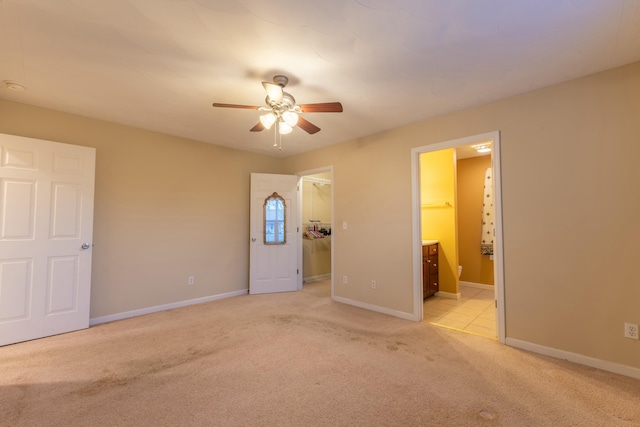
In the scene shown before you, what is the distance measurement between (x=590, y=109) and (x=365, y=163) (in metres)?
2.34

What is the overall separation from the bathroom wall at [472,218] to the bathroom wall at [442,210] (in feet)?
3.16

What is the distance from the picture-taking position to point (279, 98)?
7.35 ft

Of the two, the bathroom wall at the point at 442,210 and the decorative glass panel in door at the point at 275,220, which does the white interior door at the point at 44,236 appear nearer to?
the decorative glass panel in door at the point at 275,220

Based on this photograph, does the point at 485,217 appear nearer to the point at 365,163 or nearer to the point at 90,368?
the point at 365,163

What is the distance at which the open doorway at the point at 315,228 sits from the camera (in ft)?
18.6

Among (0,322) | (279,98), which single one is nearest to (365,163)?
(279,98)

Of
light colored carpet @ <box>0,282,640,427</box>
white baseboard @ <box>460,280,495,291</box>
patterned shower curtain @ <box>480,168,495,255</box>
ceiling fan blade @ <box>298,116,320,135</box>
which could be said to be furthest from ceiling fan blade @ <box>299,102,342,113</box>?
white baseboard @ <box>460,280,495,291</box>

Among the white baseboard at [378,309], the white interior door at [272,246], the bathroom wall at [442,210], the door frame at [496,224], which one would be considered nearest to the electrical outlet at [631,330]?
the door frame at [496,224]

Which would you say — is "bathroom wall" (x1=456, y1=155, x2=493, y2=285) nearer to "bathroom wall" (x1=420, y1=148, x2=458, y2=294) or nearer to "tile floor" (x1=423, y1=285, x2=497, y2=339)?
"tile floor" (x1=423, y1=285, x2=497, y2=339)

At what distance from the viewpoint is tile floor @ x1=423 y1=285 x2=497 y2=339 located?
317 cm

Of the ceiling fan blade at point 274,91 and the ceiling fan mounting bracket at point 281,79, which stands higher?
the ceiling fan mounting bracket at point 281,79

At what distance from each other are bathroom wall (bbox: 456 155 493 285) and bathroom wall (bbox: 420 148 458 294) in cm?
96

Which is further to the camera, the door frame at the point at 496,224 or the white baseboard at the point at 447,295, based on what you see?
the white baseboard at the point at 447,295

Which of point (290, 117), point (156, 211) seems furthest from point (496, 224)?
point (156, 211)
